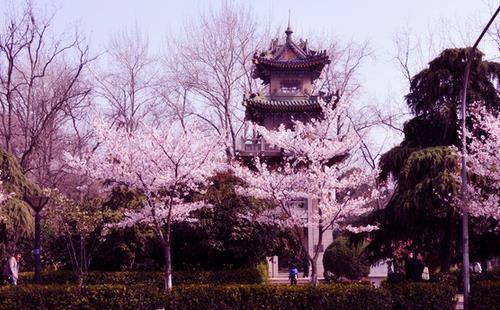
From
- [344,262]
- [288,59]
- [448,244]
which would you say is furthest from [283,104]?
[448,244]

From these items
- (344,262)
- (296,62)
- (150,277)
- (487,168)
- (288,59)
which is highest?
(288,59)

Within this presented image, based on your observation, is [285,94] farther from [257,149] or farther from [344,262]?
[344,262]

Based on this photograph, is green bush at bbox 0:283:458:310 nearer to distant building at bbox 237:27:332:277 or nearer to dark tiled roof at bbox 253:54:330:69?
distant building at bbox 237:27:332:277

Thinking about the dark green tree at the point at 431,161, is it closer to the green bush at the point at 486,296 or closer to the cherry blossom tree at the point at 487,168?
the cherry blossom tree at the point at 487,168

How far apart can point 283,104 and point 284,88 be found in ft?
6.25

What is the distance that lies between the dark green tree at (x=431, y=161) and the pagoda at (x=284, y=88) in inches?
449

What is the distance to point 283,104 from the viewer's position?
107 feet

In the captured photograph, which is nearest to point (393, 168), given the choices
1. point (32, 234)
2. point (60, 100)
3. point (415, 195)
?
point (415, 195)

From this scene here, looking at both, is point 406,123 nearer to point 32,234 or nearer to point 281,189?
point 281,189

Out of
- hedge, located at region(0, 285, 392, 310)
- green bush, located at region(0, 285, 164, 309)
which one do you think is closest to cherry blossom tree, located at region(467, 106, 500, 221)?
hedge, located at region(0, 285, 392, 310)

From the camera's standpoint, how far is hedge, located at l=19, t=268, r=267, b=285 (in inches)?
835

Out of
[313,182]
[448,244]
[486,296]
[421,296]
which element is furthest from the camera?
[448,244]

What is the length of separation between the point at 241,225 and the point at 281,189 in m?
5.28

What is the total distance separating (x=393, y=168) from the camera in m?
19.7
